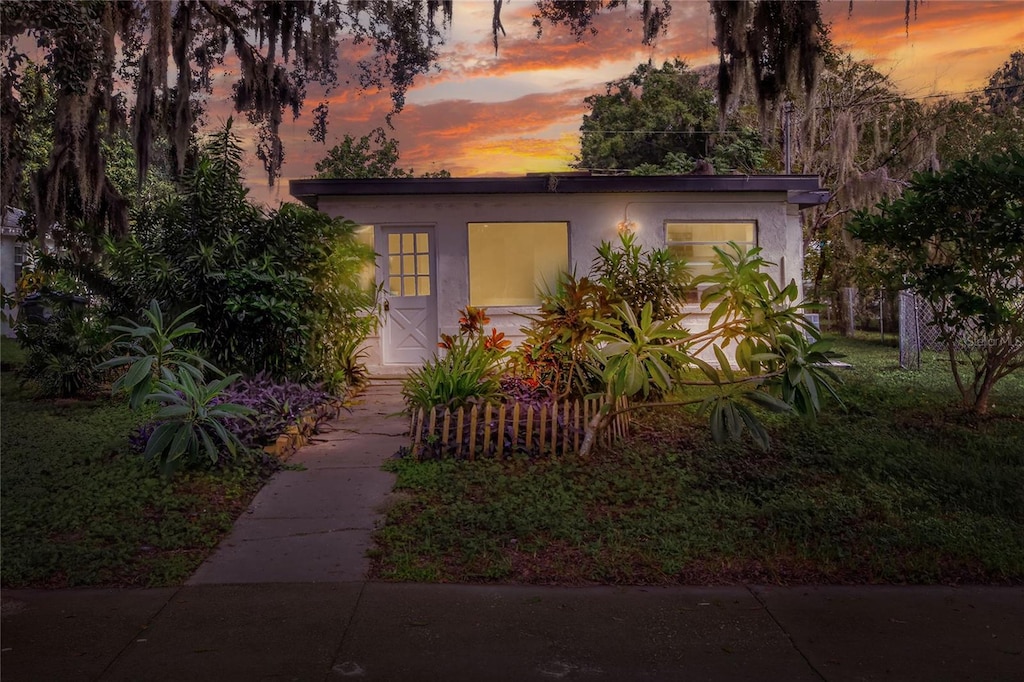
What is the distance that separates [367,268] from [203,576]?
824 centimetres

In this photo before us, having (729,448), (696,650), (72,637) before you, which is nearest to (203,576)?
(72,637)

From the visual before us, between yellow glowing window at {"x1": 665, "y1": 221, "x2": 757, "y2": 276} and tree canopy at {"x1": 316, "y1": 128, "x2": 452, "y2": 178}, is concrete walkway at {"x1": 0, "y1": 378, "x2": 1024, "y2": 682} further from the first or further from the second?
tree canopy at {"x1": 316, "y1": 128, "x2": 452, "y2": 178}

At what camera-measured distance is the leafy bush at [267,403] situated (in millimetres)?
8203

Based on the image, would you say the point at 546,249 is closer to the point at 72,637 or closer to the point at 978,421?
the point at 978,421

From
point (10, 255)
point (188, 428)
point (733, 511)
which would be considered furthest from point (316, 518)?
point (10, 255)

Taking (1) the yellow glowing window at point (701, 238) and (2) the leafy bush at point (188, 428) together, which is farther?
(1) the yellow glowing window at point (701, 238)

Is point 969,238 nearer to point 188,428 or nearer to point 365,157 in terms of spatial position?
point 188,428

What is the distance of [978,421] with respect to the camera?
945cm

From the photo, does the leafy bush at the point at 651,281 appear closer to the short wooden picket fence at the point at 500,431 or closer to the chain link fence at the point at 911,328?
the short wooden picket fence at the point at 500,431

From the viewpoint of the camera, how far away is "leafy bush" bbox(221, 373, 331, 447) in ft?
26.9

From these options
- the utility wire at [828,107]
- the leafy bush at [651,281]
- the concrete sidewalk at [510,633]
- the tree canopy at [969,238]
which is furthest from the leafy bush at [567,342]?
the utility wire at [828,107]

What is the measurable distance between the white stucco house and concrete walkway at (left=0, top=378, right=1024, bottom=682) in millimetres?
8514

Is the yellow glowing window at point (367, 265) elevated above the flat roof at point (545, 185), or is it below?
below

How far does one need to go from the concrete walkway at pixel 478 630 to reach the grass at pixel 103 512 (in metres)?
0.24
